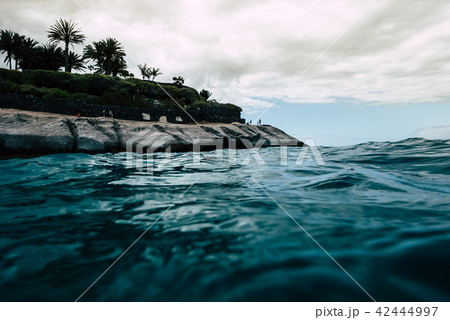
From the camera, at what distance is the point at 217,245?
1.87 metres

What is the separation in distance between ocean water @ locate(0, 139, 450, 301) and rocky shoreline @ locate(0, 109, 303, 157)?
712cm

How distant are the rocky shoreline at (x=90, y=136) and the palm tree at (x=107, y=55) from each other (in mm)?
29571

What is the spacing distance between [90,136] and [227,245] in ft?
36.0

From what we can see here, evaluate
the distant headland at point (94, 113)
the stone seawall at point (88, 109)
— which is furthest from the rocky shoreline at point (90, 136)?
the stone seawall at point (88, 109)

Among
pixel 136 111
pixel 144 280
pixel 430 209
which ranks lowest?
pixel 144 280

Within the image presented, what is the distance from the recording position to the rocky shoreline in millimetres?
8781

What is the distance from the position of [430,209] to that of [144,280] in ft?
10.9

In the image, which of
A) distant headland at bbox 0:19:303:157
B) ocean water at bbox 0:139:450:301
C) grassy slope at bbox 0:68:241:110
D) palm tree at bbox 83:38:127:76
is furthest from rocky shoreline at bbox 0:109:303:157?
palm tree at bbox 83:38:127:76

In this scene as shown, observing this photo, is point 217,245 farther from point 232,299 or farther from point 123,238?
point 123,238

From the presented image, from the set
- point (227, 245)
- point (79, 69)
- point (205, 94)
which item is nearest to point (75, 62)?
→ point (79, 69)

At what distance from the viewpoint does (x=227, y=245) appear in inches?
73.5

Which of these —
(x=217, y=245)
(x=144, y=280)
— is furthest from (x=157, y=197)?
(x=144, y=280)

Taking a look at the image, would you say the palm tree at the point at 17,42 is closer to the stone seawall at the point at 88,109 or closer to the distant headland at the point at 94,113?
the distant headland at the point at 94,113

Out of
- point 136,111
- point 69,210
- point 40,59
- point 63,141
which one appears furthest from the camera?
point 40,59
